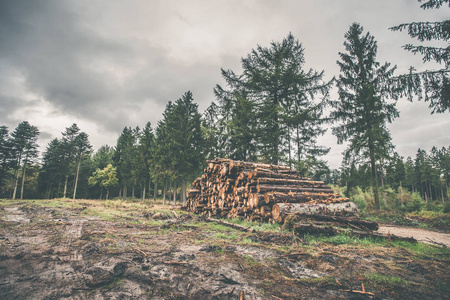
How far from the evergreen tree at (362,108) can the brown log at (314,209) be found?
8.16 meters

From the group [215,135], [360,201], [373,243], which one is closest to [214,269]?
[373,243]

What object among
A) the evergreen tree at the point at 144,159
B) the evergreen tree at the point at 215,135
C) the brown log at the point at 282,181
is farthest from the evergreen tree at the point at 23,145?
the brown log at the point at 282,181

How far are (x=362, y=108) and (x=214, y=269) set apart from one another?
15972mm

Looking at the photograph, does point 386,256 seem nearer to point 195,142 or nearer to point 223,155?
point 223,155

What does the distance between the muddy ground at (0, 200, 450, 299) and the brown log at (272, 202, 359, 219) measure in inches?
67.8

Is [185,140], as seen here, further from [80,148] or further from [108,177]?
[80,148]

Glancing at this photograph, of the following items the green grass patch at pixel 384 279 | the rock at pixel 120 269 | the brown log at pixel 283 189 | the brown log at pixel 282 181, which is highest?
the brown log at pixel 282 181

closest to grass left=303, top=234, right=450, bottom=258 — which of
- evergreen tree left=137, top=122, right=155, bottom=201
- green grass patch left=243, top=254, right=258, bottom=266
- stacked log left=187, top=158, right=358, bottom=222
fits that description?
stacked log left=187, top=158, right=358, bottom=222

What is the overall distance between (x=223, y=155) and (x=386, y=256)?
12948mm

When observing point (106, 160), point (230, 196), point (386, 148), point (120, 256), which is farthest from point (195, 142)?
point (106, 160)

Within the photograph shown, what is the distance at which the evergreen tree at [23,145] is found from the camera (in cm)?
3127

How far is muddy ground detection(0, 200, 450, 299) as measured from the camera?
7.20 ft

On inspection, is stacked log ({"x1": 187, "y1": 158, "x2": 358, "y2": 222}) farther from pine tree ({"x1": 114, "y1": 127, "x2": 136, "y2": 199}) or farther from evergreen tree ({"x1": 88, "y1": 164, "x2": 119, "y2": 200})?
evergreen tree ({"x1": 88, "y1": 164, "x2": 119, "y2": 200})

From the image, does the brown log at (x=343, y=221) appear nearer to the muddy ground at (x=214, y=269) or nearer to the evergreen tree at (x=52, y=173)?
the muddy ground at (x=214, y=269)
